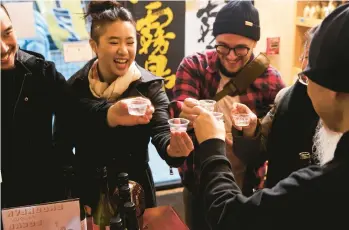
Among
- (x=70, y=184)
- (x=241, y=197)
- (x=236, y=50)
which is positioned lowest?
(x=70, y=184)

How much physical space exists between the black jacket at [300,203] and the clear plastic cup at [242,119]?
1.88 feet

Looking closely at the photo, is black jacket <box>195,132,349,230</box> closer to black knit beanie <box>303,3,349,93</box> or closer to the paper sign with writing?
black knit beanie <box>303,3,349,93</box>

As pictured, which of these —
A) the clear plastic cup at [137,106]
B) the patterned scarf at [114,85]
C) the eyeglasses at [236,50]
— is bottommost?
the clear plastic cup at [137,106]

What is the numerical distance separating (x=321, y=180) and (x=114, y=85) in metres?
1.01

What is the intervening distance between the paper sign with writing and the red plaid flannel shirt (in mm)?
797

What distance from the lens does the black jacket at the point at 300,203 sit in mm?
869

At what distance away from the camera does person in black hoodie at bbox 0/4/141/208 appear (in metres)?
1.45

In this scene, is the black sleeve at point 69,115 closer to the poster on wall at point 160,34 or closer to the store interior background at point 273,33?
the poster on wall at point 160,34

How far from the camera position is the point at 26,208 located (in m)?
1.13

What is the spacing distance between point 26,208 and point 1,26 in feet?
2.10

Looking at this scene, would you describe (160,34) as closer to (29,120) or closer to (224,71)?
(224,71)

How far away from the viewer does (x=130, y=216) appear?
1.16 metres

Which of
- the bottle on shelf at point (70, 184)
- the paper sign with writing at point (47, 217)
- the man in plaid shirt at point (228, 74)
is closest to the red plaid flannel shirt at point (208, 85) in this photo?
the man in plaid shirt at point (228, 74)

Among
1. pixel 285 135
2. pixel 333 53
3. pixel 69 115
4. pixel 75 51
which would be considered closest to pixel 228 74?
pixel 285 135
